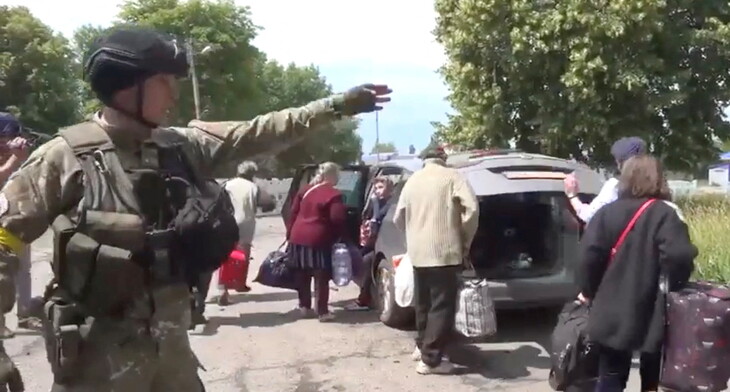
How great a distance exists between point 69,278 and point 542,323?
6.60 metres

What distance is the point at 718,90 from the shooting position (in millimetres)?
18469

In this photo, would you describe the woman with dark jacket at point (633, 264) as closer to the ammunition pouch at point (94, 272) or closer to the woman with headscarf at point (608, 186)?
the woman with headscarf at point (608, 186)

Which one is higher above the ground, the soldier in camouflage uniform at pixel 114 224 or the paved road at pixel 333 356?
the soldier in camouflage uniform at pixel 114 224

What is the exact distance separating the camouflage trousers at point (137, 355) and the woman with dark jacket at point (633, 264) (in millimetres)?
2433

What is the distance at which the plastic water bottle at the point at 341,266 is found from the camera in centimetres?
934

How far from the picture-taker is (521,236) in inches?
353

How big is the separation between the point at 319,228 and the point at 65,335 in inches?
249

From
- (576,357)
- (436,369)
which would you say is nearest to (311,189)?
(436,369)

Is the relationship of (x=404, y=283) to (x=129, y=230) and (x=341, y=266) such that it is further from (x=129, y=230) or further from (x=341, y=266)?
(x=129, y=230)

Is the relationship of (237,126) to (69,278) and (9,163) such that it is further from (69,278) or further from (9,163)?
(9,163)

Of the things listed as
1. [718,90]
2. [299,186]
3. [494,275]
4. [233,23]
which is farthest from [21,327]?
[233,23]


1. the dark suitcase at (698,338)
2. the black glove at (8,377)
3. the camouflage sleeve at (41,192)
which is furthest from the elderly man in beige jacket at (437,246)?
the camouflage sleeve at (41,192)

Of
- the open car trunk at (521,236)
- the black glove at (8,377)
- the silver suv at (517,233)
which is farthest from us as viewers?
the open car trunk at (521,236)

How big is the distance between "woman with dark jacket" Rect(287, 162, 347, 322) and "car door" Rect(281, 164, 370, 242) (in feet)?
2.10
